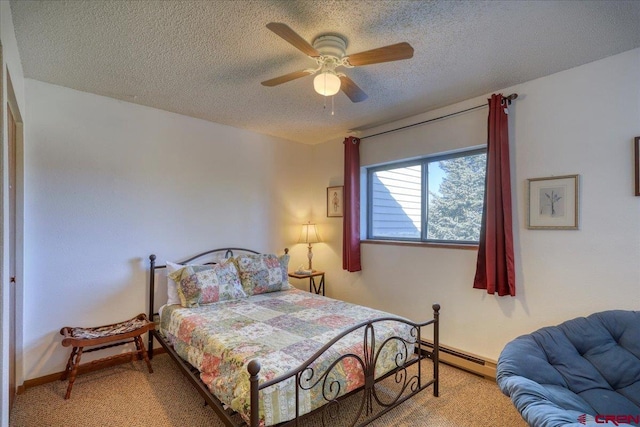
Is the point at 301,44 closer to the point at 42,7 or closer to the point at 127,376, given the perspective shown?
the point at 42,7

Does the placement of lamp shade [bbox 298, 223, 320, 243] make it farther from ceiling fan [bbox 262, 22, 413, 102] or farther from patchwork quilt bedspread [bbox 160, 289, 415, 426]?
ceiling fan [bbox 262, 22, 413, 102]

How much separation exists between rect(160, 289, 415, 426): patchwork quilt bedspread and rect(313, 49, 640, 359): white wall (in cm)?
93

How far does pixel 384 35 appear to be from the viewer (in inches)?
78.4

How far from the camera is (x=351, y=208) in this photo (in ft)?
12.7

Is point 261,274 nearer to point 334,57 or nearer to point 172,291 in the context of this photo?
point 172,291

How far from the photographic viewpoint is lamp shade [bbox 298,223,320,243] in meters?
4.32

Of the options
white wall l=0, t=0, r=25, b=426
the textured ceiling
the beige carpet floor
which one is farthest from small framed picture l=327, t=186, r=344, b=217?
white wall l=0, t=0, r=25, b=426

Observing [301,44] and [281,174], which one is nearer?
[301,44]

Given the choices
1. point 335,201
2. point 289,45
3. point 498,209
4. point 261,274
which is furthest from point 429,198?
point 289,45

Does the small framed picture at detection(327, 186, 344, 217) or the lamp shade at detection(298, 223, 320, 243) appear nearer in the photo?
the small framed picture at detection(327, 186, 344, 217)

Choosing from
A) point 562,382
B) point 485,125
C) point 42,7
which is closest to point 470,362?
point 562,382

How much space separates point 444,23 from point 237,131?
2.76 metres

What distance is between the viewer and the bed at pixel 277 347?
1632 millimetres

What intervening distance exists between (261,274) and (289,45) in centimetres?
225
